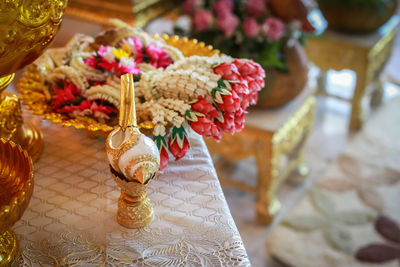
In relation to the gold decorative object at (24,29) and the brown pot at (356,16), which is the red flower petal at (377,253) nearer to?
the brown pot at (356,16)

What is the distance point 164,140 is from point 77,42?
0.27 m

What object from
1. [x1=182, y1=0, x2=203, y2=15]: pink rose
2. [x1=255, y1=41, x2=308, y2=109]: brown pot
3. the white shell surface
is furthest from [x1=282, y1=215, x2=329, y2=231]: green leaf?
the white shell surface

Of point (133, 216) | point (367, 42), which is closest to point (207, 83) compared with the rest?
point (133, 216)

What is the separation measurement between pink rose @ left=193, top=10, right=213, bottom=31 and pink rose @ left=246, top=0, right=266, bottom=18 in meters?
0.13

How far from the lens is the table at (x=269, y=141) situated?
5.13ft

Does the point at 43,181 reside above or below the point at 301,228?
above

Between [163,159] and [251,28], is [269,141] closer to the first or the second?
[251,28]

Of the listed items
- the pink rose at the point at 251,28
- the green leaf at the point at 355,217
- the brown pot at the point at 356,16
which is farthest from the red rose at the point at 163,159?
the brown pot at the point at 356,16

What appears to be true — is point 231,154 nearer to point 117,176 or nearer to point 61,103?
point 61,103

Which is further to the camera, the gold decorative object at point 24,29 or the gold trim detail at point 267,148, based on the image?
the gold trim detail at point 267,148

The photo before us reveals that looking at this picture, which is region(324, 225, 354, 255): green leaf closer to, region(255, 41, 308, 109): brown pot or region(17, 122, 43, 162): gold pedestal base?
region(255, 41, 308, 109): brown pot

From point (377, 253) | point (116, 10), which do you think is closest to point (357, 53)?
point (377, 253)

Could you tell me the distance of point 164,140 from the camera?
0.62 metres

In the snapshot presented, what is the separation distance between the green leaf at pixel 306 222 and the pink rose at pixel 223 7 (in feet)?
2.51
